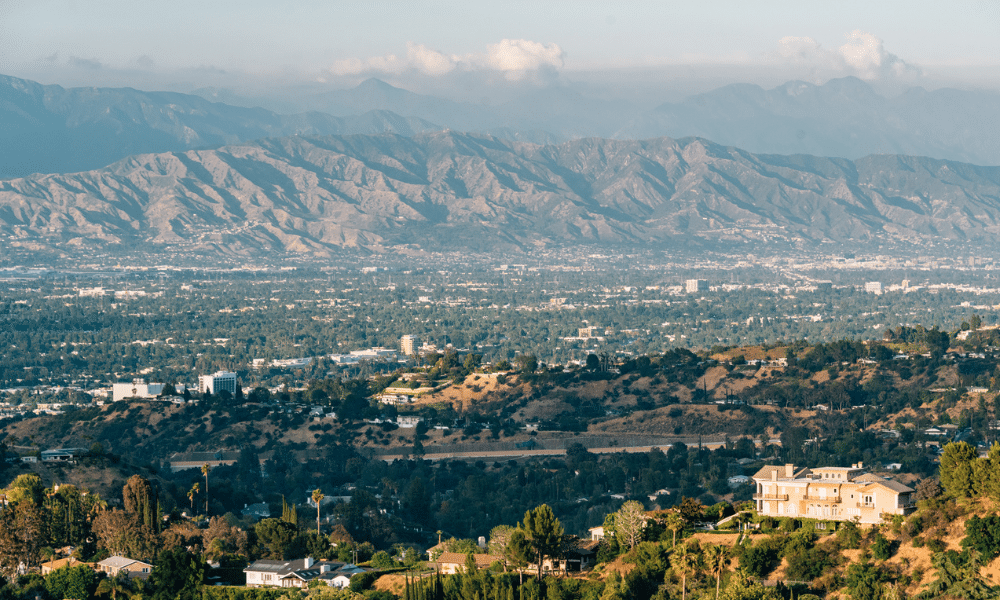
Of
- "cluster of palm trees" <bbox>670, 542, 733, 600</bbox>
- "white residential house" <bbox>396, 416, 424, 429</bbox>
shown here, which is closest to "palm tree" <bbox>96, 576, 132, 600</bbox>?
"cluster of palm trees" <bbox>670, 542, 733, 600</bbox>

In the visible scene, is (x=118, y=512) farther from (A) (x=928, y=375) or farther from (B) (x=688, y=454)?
(A) (x=928, y=375)

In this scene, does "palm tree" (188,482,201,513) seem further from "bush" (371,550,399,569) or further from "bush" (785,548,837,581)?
"bush" (785,548,837,581)

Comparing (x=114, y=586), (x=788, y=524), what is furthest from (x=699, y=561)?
(x=114, y=586)

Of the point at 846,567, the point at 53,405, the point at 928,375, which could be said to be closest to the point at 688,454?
the point at 928,375

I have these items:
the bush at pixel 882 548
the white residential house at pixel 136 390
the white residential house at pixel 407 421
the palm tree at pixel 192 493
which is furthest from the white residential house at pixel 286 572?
the white residential house at pixel 136 390

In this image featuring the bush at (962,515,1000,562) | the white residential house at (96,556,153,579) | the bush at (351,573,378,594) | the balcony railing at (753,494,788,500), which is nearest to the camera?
the bush at (962,515,1000,562)

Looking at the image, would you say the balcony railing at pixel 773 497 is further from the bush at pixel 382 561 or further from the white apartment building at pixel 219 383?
the white apartment building at pixel 219 383
